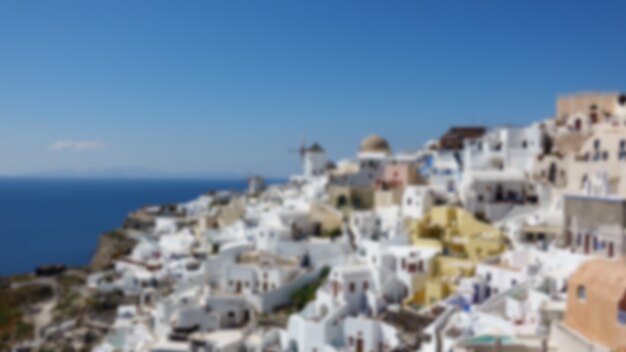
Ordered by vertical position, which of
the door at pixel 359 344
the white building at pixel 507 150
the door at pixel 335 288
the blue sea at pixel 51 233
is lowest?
the blue sea at pixel 51 233

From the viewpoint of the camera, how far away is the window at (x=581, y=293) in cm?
1368

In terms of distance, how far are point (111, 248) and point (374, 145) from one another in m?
28.3

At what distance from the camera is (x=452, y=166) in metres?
36.5

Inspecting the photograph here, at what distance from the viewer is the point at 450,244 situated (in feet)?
87.0

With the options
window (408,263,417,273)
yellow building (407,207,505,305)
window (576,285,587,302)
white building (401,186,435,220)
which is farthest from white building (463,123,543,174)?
window (576,285,587,302)

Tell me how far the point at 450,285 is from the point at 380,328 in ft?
12.8

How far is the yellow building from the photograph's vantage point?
23.5 metres

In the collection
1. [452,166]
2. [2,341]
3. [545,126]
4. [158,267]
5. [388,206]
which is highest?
[545,126]

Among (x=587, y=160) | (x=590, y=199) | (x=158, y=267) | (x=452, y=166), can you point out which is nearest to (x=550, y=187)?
(x=587, y=160)

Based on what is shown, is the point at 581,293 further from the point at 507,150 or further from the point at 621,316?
the point at 507,150

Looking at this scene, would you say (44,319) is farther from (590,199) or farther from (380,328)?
(590,199)

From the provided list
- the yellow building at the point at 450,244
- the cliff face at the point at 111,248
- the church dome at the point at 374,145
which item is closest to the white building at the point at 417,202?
the yellow building at the point at 450,244

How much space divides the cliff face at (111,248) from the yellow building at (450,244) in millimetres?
30102

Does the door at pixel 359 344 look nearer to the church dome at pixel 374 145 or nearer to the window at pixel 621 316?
the window at pixel 621 316
